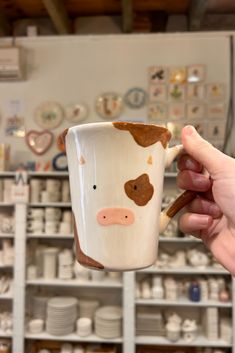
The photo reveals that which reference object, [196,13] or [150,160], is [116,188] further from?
[196,13]

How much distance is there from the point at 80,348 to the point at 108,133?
2.16 m

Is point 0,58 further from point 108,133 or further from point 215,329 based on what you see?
point 215,329

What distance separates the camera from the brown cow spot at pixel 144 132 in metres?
0.44

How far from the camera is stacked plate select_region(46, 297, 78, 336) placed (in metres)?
2.11

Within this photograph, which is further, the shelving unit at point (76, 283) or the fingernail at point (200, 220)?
the shelving unit at point (76, 283)

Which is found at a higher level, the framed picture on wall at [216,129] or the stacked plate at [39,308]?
the framed picture on wall at [216,129]

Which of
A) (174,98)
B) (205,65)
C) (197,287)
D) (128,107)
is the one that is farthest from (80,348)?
(205,65)

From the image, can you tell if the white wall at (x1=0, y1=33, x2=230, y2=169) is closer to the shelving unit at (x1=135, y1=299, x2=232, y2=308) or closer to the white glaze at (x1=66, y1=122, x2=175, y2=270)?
the shelving unit at (x1=135, y1=299, x2=232, y2=308)

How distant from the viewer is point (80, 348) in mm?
2164

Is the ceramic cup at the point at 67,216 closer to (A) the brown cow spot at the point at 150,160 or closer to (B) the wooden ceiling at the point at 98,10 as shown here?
(B) the wooden ceiling at the point at 98,10

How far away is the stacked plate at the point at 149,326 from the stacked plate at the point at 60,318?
46 centimetres

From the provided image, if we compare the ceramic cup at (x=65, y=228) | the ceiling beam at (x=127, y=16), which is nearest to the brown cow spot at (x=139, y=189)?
the ceramic cup at (x=65, y=228)

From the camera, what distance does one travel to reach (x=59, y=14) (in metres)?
2.25

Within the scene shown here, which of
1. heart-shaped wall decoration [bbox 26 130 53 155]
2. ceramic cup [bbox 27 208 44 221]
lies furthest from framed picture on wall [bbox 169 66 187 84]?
ceramic cup [bbox 27 208 44 221]
